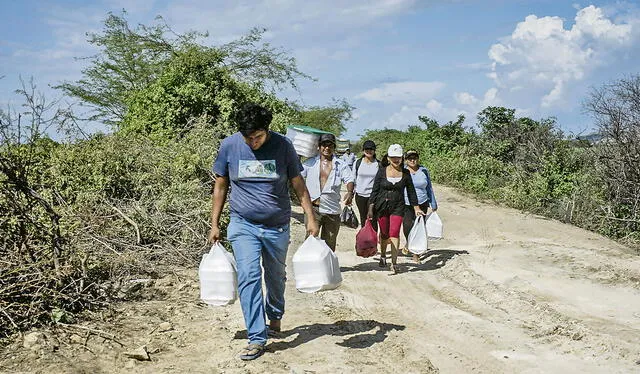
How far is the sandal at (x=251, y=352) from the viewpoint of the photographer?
17.8ft

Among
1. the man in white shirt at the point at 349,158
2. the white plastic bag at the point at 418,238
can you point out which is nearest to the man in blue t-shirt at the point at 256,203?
the white plastic bag at the point at 418,238

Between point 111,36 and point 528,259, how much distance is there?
1684 centimetres

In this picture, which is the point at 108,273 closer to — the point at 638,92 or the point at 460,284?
the point at 460,284

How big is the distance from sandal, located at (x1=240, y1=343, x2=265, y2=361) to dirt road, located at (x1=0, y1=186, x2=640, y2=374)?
6 centimetres

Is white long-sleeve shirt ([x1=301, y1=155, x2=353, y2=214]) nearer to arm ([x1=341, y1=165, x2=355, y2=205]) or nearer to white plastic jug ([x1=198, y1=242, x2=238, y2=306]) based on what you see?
arm ([x1=341, y1=165, x2=355, y2=205])

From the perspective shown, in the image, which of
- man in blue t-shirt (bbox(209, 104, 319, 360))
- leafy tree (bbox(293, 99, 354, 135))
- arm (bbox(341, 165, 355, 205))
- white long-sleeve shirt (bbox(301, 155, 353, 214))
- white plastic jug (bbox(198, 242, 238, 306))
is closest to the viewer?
man in blue t-shirt (bbox(209, 104, 319, 360))

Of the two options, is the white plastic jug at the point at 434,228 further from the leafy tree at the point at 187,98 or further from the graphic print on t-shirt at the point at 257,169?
the leafy tree at the point at 187,98

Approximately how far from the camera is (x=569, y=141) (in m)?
18.5

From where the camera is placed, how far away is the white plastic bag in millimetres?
9961

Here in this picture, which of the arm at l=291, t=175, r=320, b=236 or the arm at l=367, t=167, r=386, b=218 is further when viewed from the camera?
the arm at l=367, t=167, r=386, b=218

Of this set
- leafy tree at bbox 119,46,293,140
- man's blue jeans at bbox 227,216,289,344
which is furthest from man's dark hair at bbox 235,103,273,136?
leafy tree at bbox 119,46,293,140

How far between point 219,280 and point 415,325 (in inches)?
86.1

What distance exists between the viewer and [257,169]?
219 inches

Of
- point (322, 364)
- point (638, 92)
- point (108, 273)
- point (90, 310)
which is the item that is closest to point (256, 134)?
point (322, 364)
